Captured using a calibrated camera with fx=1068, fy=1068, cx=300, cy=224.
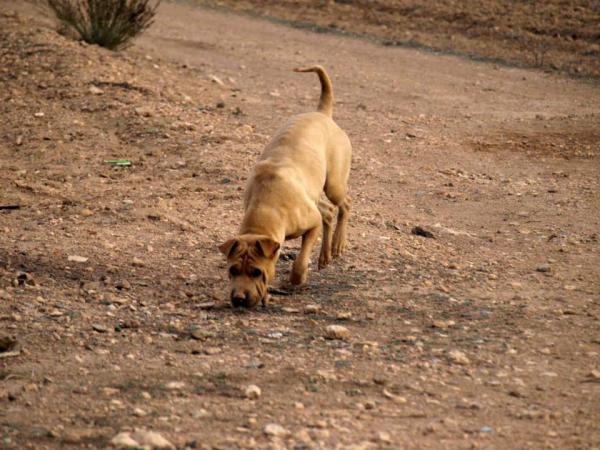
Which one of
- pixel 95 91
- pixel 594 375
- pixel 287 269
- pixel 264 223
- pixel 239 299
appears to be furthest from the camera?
pixel 95 91

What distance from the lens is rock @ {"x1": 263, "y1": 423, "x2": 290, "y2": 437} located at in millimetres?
5012

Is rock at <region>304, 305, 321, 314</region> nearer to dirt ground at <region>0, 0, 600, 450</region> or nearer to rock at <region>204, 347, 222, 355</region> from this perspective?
dirt ground at <region>0, 0, 600, 450</region>

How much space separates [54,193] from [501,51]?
34.3 ft

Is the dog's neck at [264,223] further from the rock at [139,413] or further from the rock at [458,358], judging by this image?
the rock at [139,413]

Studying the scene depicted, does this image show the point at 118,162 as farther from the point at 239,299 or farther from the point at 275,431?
the point at 275,431

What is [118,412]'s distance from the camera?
5270 mm

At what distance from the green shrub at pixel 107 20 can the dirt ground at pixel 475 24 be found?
5.11 meters

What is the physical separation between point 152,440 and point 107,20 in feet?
37.8

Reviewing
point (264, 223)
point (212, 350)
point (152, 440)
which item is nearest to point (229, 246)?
point (264, 223)

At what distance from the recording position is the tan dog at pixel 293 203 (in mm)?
6797

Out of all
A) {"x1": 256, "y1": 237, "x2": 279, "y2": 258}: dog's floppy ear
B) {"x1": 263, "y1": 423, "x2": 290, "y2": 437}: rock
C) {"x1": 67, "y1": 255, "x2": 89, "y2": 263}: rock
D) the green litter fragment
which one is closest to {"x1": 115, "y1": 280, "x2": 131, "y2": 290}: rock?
{"x1": 67, "y1": 255, "x2": 89, "y2": 263}: rock

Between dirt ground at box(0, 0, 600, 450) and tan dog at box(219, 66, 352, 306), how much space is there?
23 cm

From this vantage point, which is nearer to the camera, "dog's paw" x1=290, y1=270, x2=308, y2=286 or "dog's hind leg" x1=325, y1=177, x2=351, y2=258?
"dog's paw" x1=290, y1=270, x2=308, y2=286

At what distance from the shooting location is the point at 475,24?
64.7 feet
